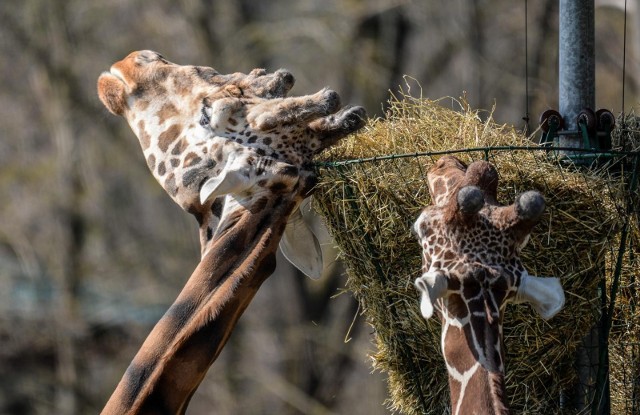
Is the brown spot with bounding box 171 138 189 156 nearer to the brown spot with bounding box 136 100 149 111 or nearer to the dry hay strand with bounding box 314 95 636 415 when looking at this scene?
the brown spot with bounding box 136 100 149 111

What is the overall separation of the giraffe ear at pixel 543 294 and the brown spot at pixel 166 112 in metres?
1.61

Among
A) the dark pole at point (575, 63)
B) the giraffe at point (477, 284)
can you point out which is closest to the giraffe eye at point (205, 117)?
the giraffe at point (477, 284)

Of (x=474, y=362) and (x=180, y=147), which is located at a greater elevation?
(x=180, y=147)

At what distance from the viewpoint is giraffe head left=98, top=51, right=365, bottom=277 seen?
3617 mm

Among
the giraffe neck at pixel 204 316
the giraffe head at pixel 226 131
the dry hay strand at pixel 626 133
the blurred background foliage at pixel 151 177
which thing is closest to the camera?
the giraffe neck at pixel 204 316

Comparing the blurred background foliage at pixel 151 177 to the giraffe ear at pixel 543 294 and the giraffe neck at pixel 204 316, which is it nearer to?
the giraffe neck at pixel 204 316

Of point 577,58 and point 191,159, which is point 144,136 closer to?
point 191,159

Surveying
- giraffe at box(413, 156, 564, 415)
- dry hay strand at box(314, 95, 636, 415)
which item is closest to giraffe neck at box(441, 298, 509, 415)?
giraffe at box(413, 156, 564, 415)

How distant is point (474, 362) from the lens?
9.25 ft

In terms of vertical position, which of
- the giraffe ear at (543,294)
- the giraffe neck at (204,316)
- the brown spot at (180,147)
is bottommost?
the giraffe neck at (204,316)

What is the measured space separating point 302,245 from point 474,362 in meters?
1.19

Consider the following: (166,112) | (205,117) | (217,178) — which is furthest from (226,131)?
(166,112)

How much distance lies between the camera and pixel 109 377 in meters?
15.4

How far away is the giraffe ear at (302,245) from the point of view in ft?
12.7
